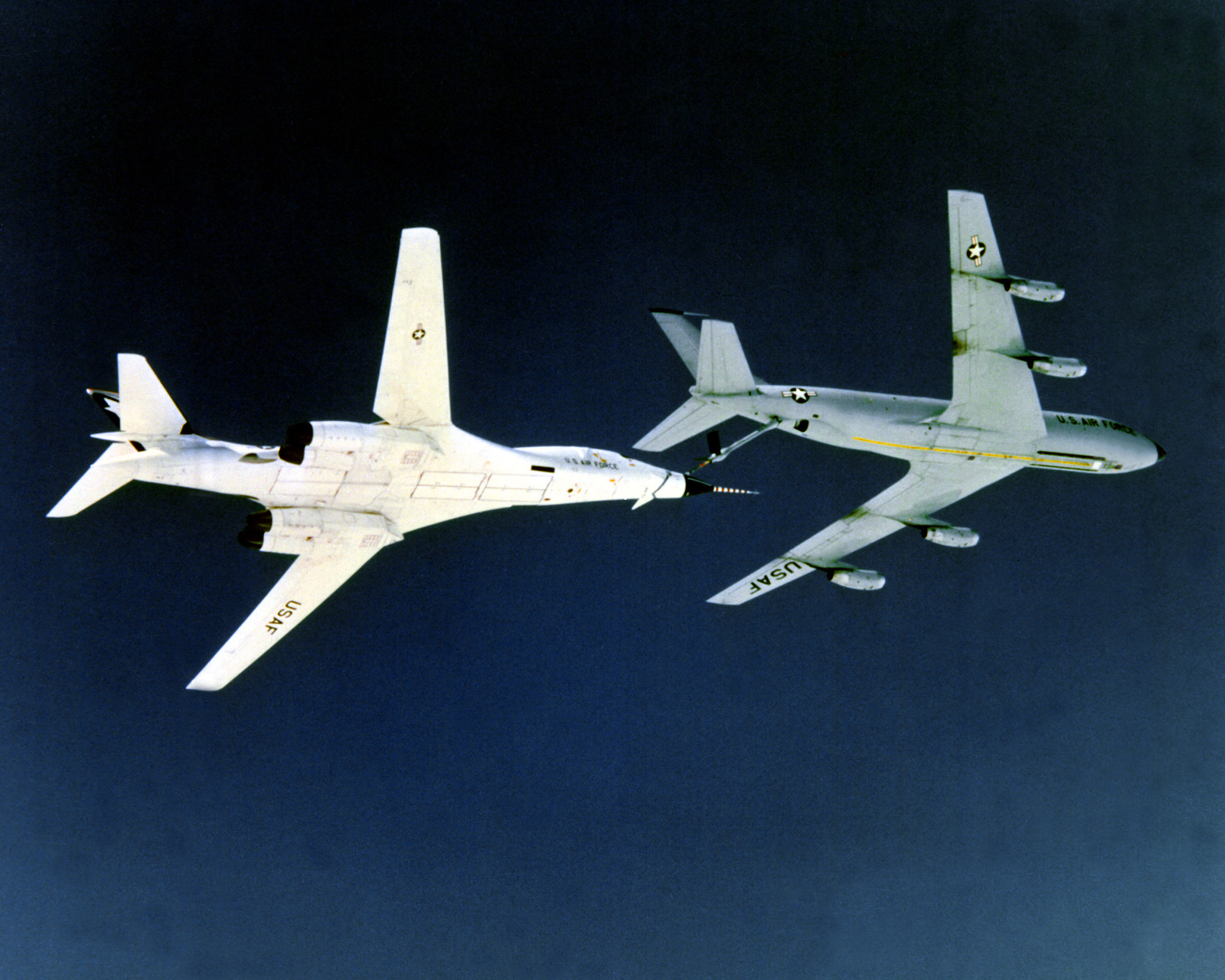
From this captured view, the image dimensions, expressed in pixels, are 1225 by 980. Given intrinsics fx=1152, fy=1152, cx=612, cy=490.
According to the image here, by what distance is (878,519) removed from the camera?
22.8 m

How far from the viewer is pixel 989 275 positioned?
1992 centimetres

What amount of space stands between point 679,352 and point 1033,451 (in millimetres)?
6988

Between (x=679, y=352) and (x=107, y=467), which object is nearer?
(x=107, y=467)

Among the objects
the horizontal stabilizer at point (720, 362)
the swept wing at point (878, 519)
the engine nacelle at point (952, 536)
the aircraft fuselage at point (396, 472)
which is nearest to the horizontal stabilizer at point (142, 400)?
the aircraft fuselage at point (396, 472)

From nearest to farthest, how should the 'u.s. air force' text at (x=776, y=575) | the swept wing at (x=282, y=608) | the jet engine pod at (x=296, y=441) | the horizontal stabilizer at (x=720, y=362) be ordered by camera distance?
the jet engine pod at (x=296, y=441) < the swept wing at (x=282, y=608) < the horizontal stabilizer at (x=720, y=362) < the 'u.s. air force' text at (x=776, y=575)

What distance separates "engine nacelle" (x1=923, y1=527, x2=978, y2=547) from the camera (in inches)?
859

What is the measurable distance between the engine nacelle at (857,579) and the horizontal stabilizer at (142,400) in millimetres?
12575

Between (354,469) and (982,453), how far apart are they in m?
11.6

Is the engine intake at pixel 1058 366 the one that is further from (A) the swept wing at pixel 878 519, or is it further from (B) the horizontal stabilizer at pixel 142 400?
(B) the horizontal stabilizer at pixel 142 400

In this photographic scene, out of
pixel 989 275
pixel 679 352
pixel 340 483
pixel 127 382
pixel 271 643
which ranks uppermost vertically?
pixel 989 275

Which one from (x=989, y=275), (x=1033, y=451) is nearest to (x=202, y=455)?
(x=989, y=275)

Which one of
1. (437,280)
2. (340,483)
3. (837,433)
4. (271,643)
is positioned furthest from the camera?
(837,433)

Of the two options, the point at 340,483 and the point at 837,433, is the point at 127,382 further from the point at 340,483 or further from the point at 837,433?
the point at 837,433

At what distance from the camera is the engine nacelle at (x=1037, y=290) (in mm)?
19656
